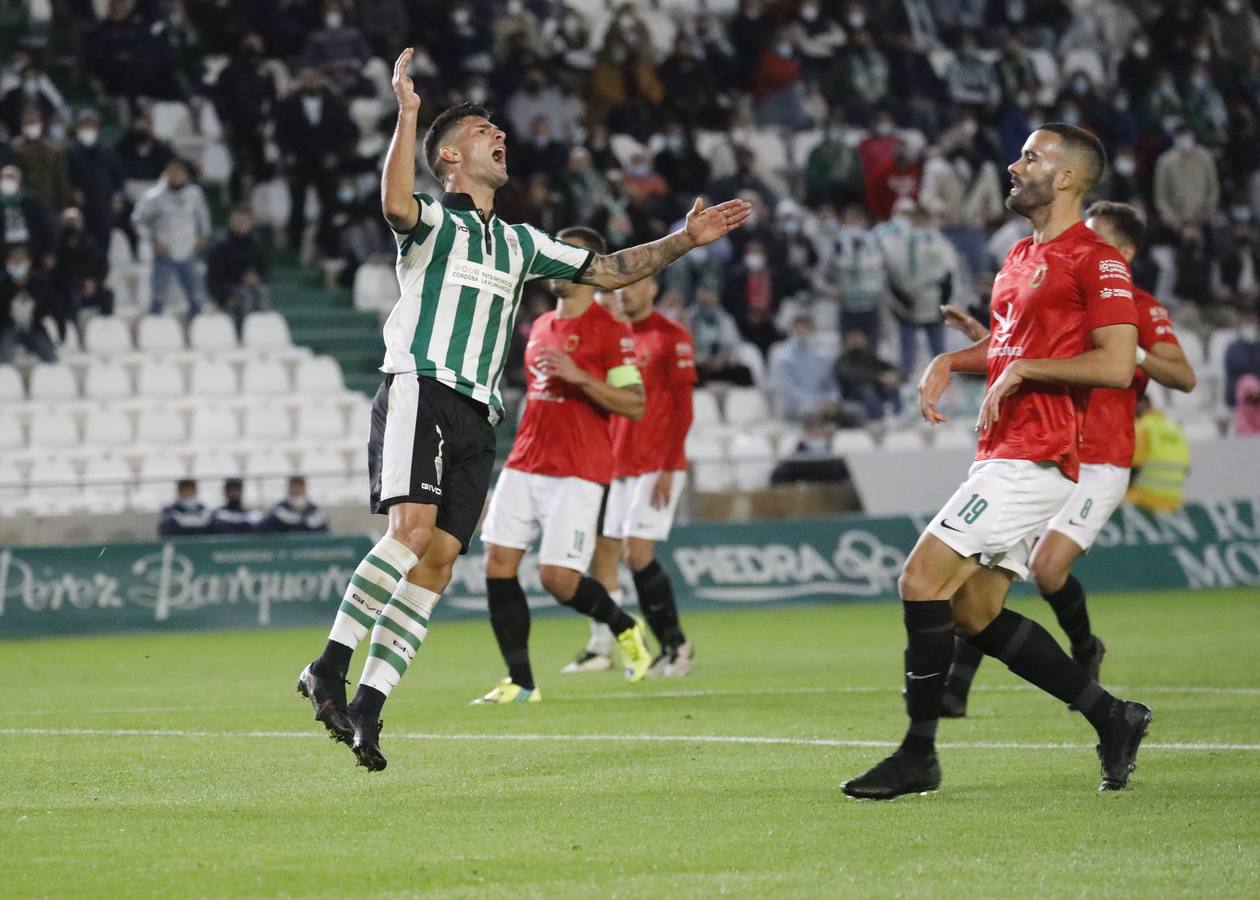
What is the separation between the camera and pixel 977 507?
22.4ft

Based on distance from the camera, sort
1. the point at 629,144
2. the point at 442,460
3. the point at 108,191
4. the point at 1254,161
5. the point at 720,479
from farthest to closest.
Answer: the point at 1254,161 < the point at 629,144 < the point at 108,191 < the point at 720,479 < the point at 442,460

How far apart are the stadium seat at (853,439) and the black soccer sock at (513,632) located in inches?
414

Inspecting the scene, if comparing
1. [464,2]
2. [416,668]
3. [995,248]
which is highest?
[464,2]

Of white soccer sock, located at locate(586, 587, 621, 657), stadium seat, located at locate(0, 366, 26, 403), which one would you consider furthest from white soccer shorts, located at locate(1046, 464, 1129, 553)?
stadium seat, located at locate(0, 366, 26, 403)

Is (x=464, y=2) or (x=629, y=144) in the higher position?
(x=464, y=2)

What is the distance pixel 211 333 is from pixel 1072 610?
1283cm

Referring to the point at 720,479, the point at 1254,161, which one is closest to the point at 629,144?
the point at 720,479

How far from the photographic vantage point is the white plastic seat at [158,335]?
2020 centimetres

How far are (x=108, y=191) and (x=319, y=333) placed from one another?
2.78 meters

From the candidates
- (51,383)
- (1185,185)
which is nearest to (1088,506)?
(51,383)

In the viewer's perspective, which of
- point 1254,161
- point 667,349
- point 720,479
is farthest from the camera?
point 1254,161

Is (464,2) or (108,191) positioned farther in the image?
(464,2)

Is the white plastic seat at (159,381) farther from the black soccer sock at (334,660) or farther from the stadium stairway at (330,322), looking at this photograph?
the black soccer sock at (334,660)

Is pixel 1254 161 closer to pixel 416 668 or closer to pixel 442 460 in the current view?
pixel 416 668
